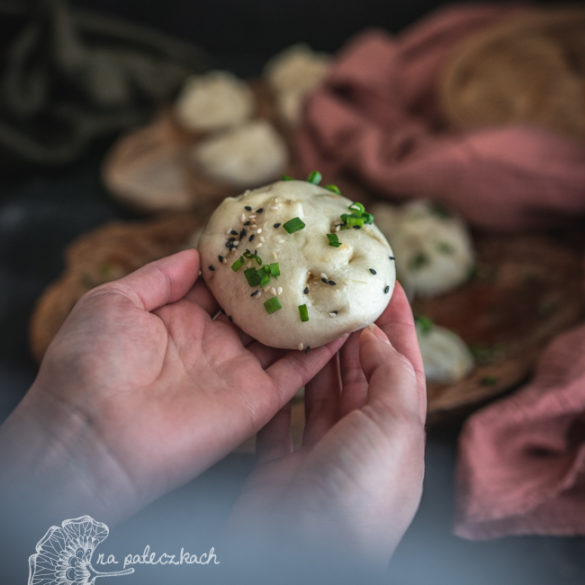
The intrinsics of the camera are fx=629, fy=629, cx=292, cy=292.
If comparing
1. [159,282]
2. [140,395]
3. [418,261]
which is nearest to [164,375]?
[140,395]

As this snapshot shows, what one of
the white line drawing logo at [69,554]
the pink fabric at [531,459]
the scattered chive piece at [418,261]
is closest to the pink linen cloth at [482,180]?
the pink fabric at [531,459]

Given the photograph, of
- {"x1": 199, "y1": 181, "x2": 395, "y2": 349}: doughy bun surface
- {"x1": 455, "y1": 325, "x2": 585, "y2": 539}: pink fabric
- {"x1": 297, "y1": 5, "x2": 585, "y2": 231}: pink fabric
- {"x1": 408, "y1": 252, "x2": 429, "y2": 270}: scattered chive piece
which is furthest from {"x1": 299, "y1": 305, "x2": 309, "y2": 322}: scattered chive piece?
{"x1": 297, "y1": 5, "x2": 585, "y2": 231}: pink fabric

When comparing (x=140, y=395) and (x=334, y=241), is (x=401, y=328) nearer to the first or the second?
(x=334, y=241)

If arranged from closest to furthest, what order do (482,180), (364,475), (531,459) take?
1. (364,475)
2. (531,459)
3. (482,180)

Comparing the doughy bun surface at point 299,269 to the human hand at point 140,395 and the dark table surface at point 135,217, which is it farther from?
the dark table surface at point 135,217

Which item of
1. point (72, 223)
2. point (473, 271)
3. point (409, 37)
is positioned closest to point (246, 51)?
point (409, 37)

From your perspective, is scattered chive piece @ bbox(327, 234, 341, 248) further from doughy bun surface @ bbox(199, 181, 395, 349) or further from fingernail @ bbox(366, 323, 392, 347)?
fingernail @ bbox(366, 323, 392, 347)

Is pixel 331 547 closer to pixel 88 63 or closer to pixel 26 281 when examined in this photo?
pixel 26 281
